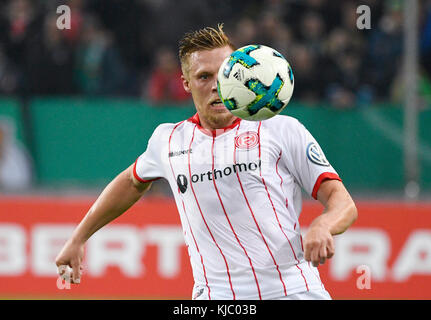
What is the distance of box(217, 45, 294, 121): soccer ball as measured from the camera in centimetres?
409

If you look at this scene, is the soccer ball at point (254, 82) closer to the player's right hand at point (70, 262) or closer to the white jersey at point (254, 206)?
the white jersey at point (254, 206)

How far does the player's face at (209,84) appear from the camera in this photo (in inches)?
176

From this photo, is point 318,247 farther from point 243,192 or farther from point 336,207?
point 243,192

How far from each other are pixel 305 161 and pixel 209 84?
2.35ft

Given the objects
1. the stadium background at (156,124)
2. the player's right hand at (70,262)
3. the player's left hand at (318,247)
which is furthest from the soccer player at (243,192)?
the stadium background at (156,124)

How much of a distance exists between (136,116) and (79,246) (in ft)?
17.1

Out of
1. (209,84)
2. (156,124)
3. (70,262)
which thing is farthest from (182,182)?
(156,124)

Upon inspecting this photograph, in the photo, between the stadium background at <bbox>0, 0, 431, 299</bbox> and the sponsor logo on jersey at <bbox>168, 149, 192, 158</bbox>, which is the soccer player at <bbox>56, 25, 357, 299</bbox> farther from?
the stadium background at <bbox>0, 0, 431, 299</bbox>

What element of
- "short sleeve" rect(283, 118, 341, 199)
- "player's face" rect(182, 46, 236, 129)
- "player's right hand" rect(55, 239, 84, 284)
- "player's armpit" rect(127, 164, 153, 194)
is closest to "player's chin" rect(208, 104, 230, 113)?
"player's face" rect(182, 46, 236, 129)

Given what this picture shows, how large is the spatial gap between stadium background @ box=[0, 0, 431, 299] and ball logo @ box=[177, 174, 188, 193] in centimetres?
440

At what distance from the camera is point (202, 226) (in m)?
4.42

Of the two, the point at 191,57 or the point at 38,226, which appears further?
the point at 38,226

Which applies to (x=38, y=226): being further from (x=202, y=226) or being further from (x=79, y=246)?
(x=202, y=226)
